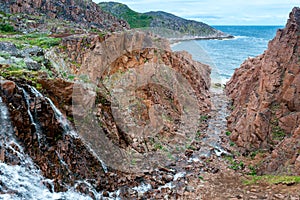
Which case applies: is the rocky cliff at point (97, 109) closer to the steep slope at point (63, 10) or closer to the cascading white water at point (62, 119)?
the cascading white water at point (62, 119)

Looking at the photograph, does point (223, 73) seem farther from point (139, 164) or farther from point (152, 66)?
point (139, 164)

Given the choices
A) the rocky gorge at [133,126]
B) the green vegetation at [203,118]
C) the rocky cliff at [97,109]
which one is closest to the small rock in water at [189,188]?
the rocky gorge at [133,126]

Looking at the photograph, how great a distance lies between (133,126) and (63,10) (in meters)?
33.2

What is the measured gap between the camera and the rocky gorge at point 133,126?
9.05 metres

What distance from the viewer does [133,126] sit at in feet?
46.3

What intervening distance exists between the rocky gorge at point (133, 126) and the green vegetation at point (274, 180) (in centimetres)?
6

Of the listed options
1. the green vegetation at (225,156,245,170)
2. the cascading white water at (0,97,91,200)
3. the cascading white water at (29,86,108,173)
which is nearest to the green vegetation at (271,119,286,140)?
the green vegetation at (225,156,245,170)

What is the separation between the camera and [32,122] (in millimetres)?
9109

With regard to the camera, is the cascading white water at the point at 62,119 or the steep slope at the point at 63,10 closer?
the cascading white water at the point at 62,119

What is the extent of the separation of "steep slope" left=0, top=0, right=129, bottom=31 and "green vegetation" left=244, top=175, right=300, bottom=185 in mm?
25715

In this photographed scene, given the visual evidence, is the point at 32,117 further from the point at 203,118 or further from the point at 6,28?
the point at 6,28

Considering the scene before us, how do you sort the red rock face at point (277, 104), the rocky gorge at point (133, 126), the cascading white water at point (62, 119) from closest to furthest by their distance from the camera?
the rocky gorge at point (133, 126) < the cascading white water at point (62, 119) < the red rock face at point (277, 104)

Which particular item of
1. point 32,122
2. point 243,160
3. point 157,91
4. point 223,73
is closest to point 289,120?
point 243,160

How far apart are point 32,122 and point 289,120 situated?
40.7 ft
